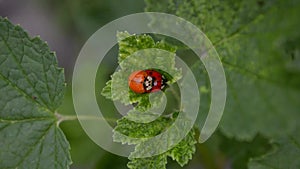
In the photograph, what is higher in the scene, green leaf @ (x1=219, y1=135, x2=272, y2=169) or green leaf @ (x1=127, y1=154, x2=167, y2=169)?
green leaf @ (x1=219, y1=135, x2=272, y2=169)

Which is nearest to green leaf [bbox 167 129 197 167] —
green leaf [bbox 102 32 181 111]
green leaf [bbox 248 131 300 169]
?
green leaf [bbox 102 32 181 111]

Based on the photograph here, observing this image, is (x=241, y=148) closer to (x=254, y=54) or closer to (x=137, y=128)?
(x=254, y=54)

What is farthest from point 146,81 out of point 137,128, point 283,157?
point 283,157

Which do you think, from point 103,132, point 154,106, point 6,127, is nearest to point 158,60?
point 154,106

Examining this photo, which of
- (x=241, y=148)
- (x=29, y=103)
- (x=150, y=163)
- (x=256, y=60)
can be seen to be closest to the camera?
(x=150, y=163)

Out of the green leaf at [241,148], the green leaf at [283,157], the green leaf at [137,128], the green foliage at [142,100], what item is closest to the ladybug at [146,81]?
the green foliage at [142,100]

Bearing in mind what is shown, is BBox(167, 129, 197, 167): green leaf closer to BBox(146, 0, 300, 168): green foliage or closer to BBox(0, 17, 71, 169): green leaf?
BBox(146, 0, 300, 168): green foliage

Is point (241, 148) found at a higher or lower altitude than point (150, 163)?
higher
